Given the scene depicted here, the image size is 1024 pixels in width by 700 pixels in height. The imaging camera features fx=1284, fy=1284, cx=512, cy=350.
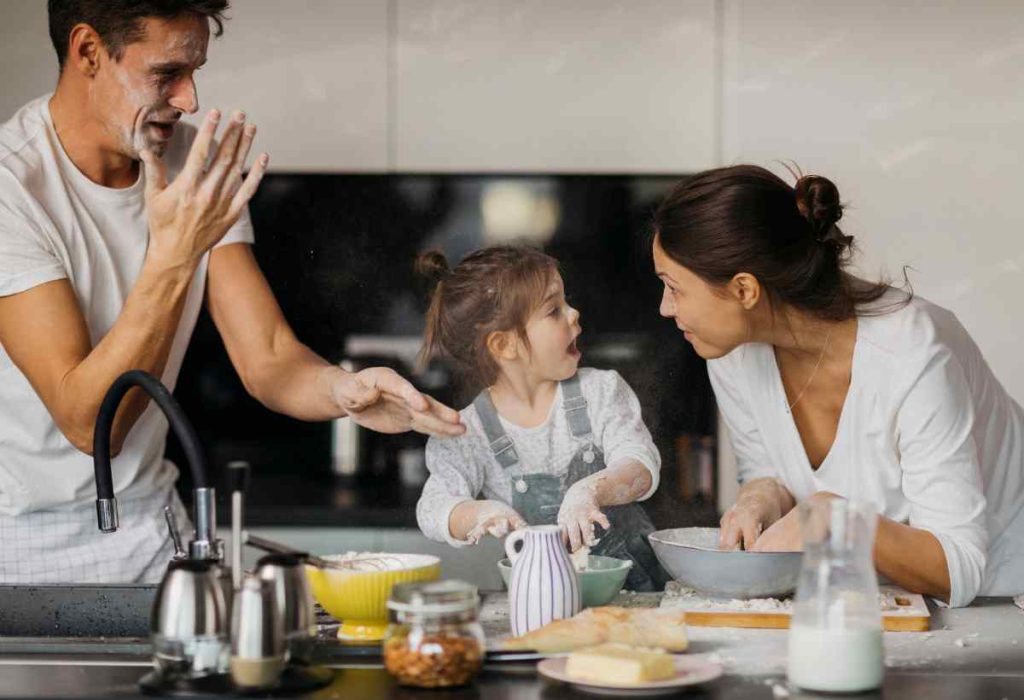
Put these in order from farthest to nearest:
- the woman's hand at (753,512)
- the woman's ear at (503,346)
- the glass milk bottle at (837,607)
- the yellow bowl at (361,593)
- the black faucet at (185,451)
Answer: the woman's ear at (503,346) < the woman's hand at (753,512) < the yellow bowl at (361,593) < the black faucet at (185,451) < the glass milk bottle at (837,607)

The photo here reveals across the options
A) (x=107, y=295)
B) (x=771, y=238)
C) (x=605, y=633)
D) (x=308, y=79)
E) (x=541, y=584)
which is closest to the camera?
(x=605, y=633)

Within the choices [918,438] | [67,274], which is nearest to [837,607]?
[918,438]

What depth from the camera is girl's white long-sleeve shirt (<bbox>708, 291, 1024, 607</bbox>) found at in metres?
1.99

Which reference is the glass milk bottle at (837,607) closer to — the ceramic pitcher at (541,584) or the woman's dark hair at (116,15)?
the ceramic pitcher at (541,584)

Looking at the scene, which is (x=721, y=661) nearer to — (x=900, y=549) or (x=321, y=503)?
(x=900, y=549)

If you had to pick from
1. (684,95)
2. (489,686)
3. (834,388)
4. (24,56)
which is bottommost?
(489,686)

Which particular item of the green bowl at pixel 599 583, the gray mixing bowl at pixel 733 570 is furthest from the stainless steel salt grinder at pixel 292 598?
the gray mixing bowl at pixel 733 570

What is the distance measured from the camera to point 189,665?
1567 millimetres

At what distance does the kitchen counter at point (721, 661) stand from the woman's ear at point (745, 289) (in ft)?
1.77

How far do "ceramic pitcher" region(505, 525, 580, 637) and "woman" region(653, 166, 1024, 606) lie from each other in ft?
1.18

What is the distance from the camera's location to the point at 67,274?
2.11 meters

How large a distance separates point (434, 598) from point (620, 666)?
234mm

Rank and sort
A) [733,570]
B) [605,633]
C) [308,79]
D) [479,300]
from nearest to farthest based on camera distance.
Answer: [605,633] < [733,570] < [479,300] < [308,79]

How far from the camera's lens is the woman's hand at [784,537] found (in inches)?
76.5
